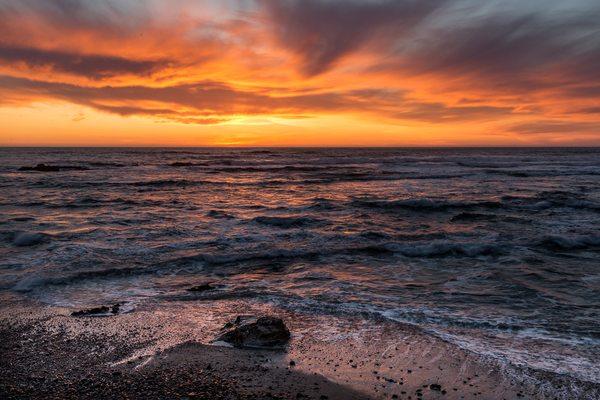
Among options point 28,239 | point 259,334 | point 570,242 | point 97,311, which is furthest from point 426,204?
point 97,311

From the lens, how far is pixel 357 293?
991cm

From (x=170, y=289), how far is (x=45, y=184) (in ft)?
110

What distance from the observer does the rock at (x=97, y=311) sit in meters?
8.27

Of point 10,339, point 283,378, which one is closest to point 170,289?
point 10,339

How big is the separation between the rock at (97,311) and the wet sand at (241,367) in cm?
37

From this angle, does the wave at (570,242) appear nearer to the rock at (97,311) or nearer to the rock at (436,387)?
the rock at (436,387)

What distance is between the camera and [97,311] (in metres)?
8.41

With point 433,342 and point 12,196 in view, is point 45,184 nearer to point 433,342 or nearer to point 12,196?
point 12,196

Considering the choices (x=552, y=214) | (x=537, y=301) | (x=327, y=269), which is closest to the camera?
(x=537, y=301)

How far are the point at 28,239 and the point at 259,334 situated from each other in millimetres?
12215

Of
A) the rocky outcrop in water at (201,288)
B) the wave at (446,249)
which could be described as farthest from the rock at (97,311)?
the wave at (446,249)

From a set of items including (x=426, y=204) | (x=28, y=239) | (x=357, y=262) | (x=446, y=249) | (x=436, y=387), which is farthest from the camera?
(x=426, y=204)

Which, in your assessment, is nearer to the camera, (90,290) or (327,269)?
(90,290)

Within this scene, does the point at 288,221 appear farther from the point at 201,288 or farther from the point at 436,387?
the point at 436,387
